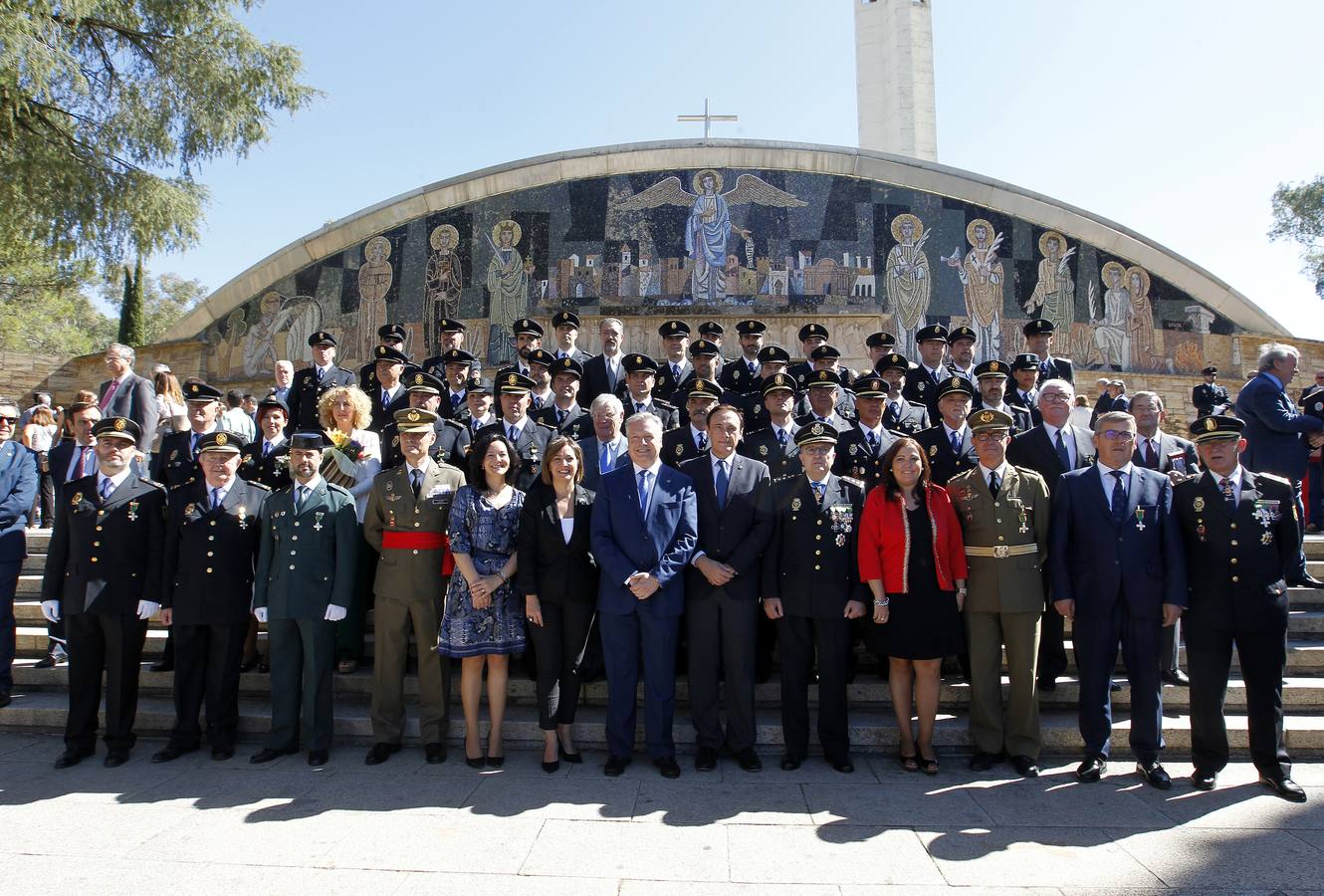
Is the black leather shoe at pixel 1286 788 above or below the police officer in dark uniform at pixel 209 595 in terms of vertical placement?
below

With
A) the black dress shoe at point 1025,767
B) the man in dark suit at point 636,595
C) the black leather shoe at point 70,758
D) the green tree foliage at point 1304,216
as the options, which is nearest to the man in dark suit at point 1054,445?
the black dress shoe at point 1025,767

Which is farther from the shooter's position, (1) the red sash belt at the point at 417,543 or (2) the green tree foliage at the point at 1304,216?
(2) the green tree foliage at the point at 1304,216

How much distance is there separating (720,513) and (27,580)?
6852mm

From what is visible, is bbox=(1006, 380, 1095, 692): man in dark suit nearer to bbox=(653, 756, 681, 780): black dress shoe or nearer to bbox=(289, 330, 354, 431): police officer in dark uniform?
bbox=(653, 756, 681, 780): black dress shoe

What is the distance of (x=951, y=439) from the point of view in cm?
608

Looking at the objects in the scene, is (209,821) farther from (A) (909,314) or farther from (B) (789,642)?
(A) (909,314)

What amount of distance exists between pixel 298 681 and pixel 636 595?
227cm

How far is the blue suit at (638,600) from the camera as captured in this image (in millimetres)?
4680

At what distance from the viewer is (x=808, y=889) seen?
3.27 meters

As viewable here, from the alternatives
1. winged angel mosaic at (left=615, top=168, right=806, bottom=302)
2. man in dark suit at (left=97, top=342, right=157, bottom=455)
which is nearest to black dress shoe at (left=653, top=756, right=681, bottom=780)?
man in dark suit at (left=97, top=342, right=157, bottom=455)

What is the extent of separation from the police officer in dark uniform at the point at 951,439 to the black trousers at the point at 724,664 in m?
2.12

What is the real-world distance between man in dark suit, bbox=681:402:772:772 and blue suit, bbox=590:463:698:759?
0.47ft

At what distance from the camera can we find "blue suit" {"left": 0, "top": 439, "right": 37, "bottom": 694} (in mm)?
5820

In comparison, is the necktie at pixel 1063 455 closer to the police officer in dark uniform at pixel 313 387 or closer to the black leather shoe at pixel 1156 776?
the black leather shoe at pixel 1156 776
